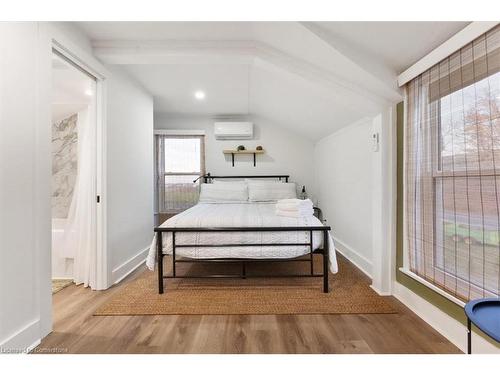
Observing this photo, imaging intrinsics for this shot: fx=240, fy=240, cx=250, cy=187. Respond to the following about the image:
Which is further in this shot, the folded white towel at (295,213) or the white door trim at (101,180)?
the folded white towel at (295,213)

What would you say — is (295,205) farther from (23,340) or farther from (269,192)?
(23,340)

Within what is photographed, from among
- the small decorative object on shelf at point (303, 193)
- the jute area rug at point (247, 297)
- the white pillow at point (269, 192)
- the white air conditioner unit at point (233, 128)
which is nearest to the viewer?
the jute area rug at point (247, 297)

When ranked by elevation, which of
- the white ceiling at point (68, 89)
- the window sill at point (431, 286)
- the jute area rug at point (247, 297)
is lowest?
the jute area rug at point (247, 297)

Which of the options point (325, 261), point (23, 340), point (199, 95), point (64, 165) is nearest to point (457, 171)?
point (325, 261)

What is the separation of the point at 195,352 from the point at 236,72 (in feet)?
8.42

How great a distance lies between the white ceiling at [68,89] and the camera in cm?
213

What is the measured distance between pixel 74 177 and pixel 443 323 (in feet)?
11.6

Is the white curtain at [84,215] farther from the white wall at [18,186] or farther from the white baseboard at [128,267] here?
the white wall at [18,186]

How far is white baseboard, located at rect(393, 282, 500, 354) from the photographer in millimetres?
1317

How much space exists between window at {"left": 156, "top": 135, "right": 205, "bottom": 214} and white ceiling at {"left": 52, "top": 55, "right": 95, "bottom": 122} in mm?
1734

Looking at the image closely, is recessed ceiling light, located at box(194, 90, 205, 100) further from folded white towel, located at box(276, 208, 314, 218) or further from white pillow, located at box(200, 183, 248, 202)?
folded white towel, located at box(276, 208, 314, 218)

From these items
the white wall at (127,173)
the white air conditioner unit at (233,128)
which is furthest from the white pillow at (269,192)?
the white wall at (127,173)

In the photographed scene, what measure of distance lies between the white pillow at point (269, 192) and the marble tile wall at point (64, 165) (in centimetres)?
232

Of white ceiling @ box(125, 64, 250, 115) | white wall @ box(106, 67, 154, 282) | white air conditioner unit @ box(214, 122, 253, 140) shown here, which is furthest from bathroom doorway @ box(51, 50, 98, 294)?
white air conditioner unit @ box(214, 122, 253, 140)
